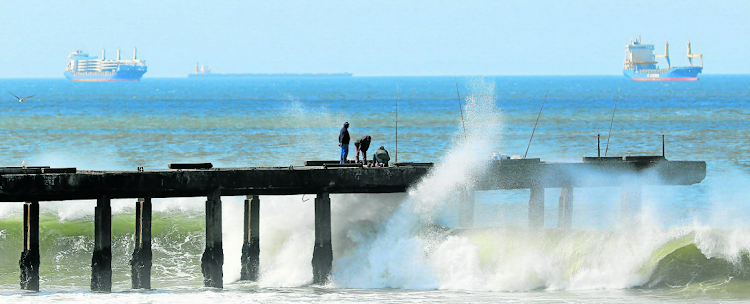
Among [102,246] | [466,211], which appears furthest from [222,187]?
[466,211]

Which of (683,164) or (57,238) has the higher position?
(683,164)

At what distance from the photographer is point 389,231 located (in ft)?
103

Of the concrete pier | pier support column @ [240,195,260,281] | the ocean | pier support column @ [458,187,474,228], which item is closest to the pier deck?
the concrete pier

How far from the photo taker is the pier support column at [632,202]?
33281mm

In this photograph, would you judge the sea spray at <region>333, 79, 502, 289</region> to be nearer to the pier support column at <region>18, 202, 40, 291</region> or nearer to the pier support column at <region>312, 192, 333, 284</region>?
the pier support column at <region>312, 192, 333, 284</region>

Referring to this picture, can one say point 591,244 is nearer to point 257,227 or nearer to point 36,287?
point 257,227

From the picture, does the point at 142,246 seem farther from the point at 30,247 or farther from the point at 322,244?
the point at 322,244

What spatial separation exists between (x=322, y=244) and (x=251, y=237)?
1.97 metres

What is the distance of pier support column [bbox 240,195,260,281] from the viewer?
29200 millimetres

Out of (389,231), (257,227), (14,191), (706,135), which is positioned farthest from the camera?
(706,135)

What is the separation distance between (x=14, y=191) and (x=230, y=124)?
79.3 m

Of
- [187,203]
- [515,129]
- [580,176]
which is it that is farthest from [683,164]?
[515,129]

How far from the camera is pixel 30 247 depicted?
27.1m

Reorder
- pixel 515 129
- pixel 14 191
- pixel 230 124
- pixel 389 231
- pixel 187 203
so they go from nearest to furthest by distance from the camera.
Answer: pixel 14 191
pixel 389 231
pixel 187 203
pixel 515 129
pixel 230 124
